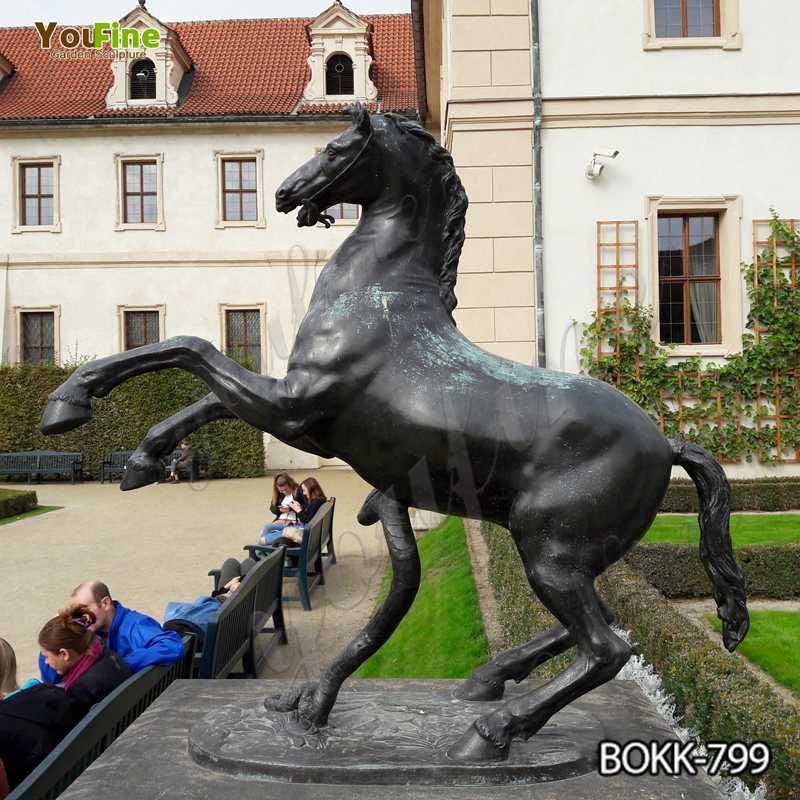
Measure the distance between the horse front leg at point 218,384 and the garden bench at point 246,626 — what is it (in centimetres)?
277

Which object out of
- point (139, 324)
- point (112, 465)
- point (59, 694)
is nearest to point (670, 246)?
point (59, 694)

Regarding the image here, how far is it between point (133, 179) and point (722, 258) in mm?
16360

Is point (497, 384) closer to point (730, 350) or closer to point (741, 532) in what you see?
point (741, 532)

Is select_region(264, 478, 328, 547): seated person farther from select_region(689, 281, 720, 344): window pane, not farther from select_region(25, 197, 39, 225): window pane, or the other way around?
select_region(25, 197, 39, 225): window pane

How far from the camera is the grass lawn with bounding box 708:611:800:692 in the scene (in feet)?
15.6

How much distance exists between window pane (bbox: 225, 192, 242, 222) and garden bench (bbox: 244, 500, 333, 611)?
14.2 meters

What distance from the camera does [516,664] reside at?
7.79 feet

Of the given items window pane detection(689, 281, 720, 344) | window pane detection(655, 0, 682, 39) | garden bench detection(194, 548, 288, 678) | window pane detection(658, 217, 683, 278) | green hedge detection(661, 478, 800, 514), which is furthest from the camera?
window pane detection(689, 281, 720, 344)

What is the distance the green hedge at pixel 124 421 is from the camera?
1867 centimetres

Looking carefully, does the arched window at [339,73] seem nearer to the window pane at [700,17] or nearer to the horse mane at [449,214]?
the window pane at [700,17]

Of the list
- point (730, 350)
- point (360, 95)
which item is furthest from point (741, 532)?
point (360, 95)

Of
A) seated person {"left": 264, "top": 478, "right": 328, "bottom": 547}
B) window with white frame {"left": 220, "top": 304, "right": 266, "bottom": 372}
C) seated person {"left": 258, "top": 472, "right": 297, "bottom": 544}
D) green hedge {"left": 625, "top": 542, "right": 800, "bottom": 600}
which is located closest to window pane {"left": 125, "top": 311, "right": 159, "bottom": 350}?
window with white frame {"left": 220, "top": 304, "right": 266, "bottom": 372}

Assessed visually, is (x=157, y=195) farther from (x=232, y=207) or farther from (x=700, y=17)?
(x=700, y=17)

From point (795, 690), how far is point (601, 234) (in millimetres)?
6883
